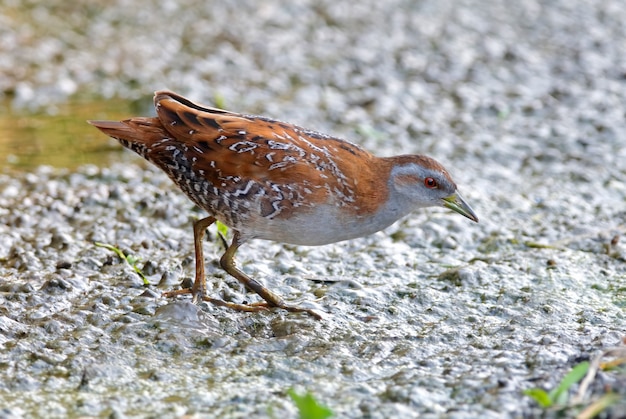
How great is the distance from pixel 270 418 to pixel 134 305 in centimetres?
156

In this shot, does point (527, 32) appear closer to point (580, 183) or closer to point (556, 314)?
point (580, 183)

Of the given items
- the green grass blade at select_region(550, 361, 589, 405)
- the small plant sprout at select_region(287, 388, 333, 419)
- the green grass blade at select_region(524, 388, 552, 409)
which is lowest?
the small plant sprout at select_region(287, 388, 333, 419)

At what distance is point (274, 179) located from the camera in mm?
5066

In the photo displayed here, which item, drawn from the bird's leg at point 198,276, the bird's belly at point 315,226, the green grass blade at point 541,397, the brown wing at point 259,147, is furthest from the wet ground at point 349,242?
the brown wing at point 259,147

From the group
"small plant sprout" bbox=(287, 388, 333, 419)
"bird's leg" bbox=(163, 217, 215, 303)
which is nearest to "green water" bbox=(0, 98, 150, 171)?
"bird's leg" bbox=(163, 217, 215, 303)

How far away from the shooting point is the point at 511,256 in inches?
245

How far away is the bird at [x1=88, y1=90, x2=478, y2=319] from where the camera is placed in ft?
16.6

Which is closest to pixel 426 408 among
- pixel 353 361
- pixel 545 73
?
pixel 353 361

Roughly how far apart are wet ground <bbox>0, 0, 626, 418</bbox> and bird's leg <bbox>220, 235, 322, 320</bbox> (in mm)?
133

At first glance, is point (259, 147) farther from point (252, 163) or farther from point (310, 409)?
point (310, 409)

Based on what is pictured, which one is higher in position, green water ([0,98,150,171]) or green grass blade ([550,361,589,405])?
green water ([0,98,150,171])

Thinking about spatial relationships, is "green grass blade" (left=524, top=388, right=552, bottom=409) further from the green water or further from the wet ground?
the green water

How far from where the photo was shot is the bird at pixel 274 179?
5.07 meters

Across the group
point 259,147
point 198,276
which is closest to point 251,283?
point 198,276
